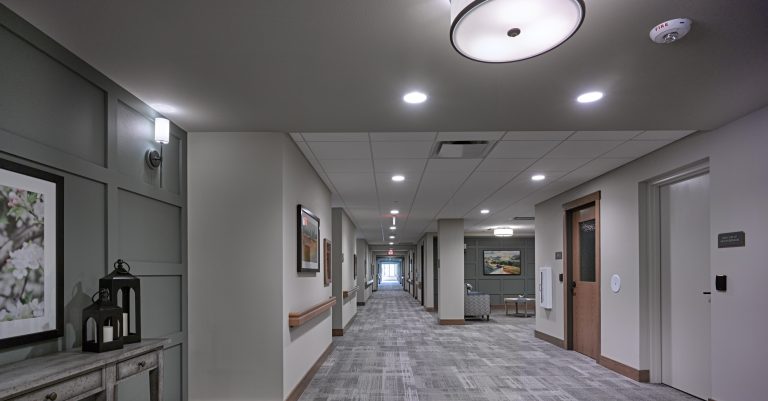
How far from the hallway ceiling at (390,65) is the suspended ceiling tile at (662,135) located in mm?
384

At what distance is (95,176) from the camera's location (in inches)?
112

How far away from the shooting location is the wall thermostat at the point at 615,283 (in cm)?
610

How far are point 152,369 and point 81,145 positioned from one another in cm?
129

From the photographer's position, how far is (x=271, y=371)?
4180 mm

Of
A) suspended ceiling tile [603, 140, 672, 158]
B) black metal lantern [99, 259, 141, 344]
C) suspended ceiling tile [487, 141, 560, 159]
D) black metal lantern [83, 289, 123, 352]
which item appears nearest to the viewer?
black metal lantern [83, 289, 123, 352]

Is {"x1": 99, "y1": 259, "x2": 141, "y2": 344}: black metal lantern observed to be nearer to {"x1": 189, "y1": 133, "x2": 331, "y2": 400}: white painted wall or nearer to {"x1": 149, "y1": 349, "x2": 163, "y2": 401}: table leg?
{"x1": 149, "y1": 349, "x2": 163, "y2": 401}: table leg

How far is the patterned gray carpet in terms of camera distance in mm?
5098

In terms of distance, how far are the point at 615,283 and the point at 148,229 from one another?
5241 millimetres

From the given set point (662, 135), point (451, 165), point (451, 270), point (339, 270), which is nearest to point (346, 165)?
point (451, 165)

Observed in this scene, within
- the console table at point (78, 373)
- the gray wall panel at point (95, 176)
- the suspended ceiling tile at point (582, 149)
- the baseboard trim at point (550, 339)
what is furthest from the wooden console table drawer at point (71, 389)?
the baseboard trim at point (550, 339)

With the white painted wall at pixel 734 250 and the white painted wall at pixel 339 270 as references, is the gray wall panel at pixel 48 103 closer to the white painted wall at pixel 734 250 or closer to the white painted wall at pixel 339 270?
the white painted wall at pixel 734 250

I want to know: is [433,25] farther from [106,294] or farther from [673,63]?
[106,294]

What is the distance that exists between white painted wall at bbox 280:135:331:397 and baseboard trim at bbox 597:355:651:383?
3.61 meters

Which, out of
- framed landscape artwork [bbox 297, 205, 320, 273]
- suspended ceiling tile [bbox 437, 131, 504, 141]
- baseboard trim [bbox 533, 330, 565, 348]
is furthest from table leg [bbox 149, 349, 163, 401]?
baseboard trim [bbox 533, 330, 565, 348]
